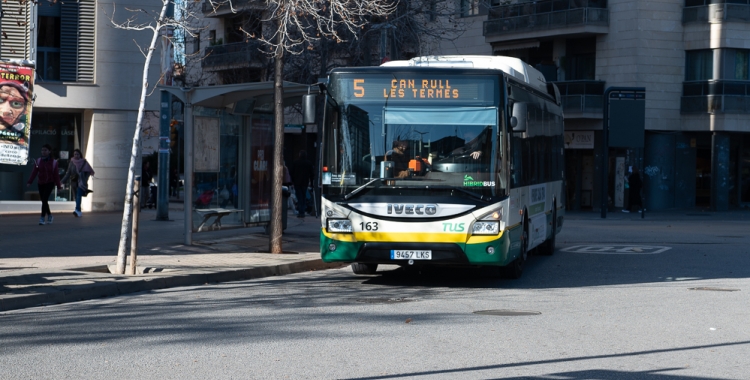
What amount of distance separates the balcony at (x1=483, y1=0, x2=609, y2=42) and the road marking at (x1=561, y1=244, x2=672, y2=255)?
2153 centimetres

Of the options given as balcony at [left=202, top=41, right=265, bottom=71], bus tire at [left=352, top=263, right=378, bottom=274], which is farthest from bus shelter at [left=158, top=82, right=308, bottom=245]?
balcony at [left=202, top=41, right=265, bottom=71]

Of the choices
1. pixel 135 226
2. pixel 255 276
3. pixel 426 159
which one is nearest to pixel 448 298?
pixel 426 159

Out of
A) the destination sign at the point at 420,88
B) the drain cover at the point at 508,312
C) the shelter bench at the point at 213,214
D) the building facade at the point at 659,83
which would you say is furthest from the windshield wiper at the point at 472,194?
the building facade at the point at 659,83

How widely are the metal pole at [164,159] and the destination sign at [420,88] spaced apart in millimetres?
12073

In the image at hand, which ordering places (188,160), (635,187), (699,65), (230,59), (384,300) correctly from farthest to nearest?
(230,59), (699,65), (635,187), (188,160), (384,300)

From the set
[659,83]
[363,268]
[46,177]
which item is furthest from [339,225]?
[659,83]

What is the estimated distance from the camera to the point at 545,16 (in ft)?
139

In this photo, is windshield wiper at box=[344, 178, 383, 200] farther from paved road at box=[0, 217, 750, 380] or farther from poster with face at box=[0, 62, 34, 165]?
poster with face at box=[0, 62, 34, 165]

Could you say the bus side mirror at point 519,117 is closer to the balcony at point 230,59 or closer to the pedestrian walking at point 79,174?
the pedestrian walking at point 79,174

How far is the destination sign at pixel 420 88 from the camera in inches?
506

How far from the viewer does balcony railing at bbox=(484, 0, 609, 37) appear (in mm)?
41188

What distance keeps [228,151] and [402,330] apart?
10.3m

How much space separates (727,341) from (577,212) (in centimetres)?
3245

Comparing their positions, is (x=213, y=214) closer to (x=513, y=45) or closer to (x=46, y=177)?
(x=46, y=177)
